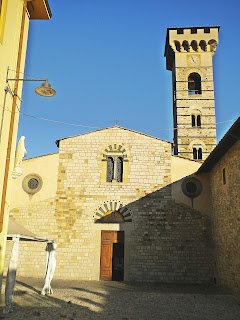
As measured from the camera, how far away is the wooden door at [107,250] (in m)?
13.9

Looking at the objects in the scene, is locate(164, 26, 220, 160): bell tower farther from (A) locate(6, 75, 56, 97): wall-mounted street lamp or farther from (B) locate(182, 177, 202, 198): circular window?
(A) locate(6, 75, 56, 97): wall-mounted street lamp

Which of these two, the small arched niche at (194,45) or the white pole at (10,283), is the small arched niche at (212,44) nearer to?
the small arched niche at (194,45)

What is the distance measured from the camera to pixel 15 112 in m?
7.08

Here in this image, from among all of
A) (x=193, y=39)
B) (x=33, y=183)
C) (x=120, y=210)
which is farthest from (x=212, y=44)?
(x=33, y=183)

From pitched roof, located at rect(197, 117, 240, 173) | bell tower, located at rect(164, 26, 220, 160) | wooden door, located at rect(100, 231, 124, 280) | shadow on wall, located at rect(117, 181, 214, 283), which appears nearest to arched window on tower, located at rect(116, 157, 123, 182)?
shadow on wall, located at rect(117, 181, 214, 283)

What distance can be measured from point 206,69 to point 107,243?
53.7 ft

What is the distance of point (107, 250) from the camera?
1428cm

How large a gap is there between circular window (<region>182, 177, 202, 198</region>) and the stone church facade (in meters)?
0.05

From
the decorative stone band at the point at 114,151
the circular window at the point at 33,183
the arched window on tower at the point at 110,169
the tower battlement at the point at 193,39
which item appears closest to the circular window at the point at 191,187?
the decorative stone band at the point at 114,151

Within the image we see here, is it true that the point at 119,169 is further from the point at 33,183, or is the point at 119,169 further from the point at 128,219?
the point at 33,183

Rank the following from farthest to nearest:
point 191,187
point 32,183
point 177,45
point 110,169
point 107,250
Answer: point 177,45, point 110,169, point 32,183, point 191,187, point 107,250

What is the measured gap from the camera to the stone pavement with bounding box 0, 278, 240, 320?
7.23 metres

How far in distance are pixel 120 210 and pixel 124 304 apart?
631 centimetres

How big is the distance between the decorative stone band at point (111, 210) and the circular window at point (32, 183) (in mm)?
3226
